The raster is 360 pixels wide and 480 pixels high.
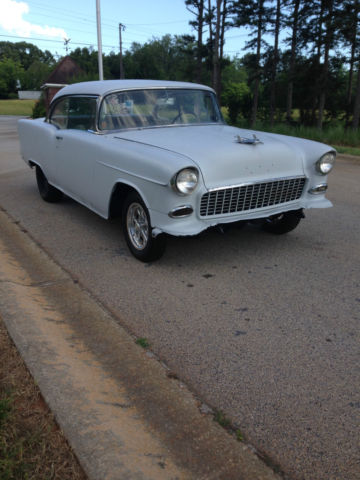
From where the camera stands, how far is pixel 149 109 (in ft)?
15.9

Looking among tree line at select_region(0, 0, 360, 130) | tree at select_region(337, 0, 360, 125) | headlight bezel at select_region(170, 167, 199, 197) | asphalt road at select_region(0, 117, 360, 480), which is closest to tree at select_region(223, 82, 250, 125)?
tree line at select_region(0, 0, 360, 130)

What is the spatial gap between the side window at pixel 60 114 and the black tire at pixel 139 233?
82.4 inches

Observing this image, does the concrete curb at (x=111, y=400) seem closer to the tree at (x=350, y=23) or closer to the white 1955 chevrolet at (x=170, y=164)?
the white 1955 chevrolet at (x=170, y=164)

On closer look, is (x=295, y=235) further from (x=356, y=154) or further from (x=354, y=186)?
(x=356, y=154)

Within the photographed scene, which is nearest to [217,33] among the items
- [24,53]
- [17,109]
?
[17,109]

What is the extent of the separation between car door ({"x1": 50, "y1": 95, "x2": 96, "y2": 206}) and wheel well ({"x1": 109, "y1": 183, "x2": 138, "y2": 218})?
443 millimetres

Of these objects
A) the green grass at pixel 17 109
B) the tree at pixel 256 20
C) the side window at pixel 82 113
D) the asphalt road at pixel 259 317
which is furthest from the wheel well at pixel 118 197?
the green grass at pixel 17 109

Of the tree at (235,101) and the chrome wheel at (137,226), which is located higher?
the tree at (235,101)

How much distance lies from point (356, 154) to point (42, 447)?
11.0m

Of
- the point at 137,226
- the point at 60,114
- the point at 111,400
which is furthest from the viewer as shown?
the point at 60,114

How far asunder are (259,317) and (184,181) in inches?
48.9

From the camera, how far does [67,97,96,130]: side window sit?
16.1 ft

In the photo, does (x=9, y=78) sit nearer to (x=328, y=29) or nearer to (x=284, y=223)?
(x=328, y=29)

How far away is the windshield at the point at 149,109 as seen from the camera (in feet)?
15.7
